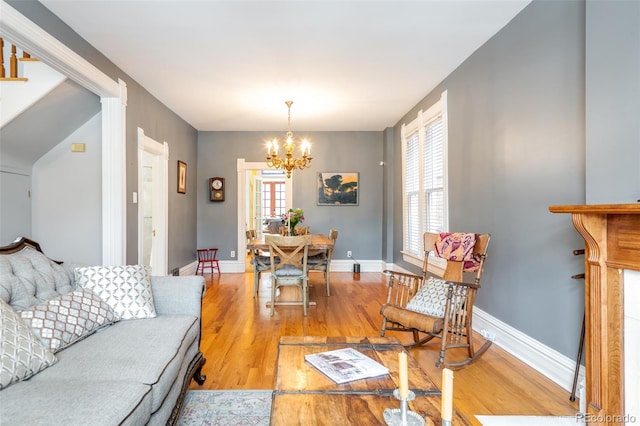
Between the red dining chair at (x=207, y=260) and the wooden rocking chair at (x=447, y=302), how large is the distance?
4349mm

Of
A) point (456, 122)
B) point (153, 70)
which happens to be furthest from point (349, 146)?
point (153, 70)

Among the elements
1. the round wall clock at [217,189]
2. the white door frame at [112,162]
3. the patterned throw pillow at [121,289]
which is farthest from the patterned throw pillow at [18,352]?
the round wall clock at [217,189]

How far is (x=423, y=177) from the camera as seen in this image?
4801mm

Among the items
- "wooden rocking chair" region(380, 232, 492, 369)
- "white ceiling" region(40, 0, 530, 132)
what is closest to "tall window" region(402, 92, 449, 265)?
"white ceiling" region(40, 0, 530, 132)

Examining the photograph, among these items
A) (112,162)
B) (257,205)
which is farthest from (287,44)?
(257,205)

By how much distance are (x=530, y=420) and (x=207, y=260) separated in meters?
5.64

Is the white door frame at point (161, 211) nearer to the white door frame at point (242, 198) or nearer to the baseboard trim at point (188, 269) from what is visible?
the baseboard trim at point (188, 269)

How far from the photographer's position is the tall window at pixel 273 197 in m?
11.9

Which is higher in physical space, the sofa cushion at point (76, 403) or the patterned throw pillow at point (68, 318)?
the patterned throw pillow at point (68, 318)

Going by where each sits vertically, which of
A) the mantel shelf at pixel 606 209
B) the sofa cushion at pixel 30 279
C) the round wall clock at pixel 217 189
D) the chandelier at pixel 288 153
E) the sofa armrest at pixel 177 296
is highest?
the chandelier at pixel 288 153

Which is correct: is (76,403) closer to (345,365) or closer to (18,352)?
(18,352)

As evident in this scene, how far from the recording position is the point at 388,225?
Result: 21.0ft

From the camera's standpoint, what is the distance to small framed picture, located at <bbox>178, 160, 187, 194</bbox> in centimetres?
571

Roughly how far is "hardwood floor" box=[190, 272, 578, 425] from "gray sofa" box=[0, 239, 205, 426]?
1.49 feet
